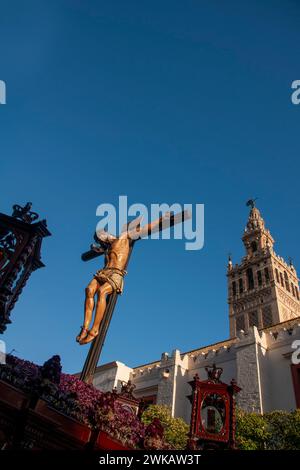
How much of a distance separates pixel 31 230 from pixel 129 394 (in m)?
4.98

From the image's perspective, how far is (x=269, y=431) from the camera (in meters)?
13.3

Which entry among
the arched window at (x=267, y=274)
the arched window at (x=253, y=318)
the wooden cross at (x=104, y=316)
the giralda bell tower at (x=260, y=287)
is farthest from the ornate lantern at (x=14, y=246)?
the arched window at (x=267, y=274)

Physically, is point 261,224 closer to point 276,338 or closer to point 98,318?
point 276,338

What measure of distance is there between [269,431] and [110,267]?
8.09 metres

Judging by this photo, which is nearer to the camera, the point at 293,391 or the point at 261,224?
the point at 293,391

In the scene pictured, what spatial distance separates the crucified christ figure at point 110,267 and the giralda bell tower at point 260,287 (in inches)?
1391

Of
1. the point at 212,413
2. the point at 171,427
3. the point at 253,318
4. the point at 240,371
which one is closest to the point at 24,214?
the point at 212,413

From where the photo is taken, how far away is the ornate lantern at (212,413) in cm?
761

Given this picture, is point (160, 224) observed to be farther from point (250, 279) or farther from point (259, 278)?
point (250, 279)

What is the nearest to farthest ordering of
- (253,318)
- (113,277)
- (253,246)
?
(113,277), (253,318), (253,246)

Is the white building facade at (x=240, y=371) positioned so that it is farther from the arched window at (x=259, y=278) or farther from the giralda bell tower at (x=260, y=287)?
the arched window at (x=259, y=278)
